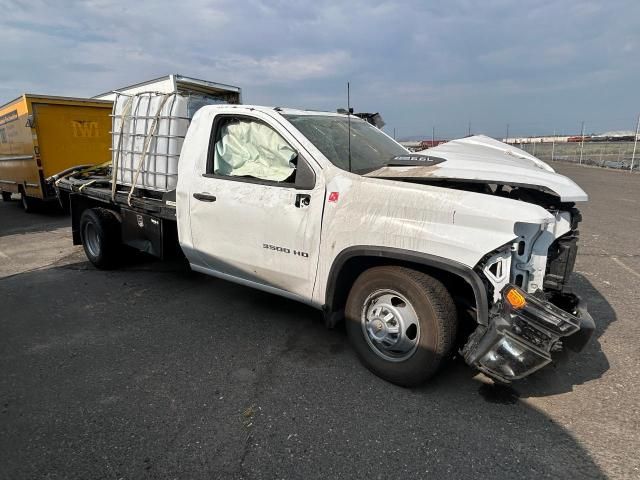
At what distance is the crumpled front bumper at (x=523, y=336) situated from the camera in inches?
98.3

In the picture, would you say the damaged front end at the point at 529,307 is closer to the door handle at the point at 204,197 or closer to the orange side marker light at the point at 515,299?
the orange side marker light at the point at 515,299

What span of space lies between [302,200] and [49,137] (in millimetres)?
9949

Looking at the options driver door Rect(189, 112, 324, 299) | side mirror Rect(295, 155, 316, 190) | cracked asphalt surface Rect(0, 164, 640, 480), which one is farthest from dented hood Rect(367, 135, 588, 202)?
cracked asphalt surface Rect(0, 164, 640, 480)

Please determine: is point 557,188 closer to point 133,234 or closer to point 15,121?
point 133,234

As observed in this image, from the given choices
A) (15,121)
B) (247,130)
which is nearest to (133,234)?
(247,130)

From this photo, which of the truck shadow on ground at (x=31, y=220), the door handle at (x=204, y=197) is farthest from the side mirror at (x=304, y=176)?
the truck shadow on ground at (x=31, y=220)

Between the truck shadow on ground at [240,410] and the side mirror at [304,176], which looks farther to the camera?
the side mirror at [304,176]

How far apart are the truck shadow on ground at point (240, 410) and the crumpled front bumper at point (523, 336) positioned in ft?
1.39

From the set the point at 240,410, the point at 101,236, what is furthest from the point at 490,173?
the point at 101,236

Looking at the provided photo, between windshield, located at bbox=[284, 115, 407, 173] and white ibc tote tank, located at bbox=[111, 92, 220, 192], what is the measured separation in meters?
1.65

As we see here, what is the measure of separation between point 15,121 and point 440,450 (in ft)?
42.0

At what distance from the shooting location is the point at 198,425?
2.78 metres

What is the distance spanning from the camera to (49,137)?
1067 centimetres

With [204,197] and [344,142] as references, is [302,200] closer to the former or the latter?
[344,142]
